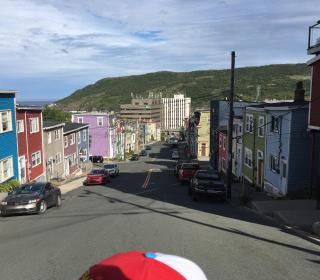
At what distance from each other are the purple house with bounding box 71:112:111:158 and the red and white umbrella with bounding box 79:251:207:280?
76909mm

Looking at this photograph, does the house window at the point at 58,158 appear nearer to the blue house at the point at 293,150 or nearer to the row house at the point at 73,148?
the row house at the point at 73,148

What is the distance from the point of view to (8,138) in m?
30.3

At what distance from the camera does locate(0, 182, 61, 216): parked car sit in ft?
62.4

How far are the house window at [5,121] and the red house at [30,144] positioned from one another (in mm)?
2402

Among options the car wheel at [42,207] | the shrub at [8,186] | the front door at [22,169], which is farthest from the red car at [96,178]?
the car wheel at [42,207]

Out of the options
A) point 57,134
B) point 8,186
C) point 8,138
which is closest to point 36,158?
point 8,138

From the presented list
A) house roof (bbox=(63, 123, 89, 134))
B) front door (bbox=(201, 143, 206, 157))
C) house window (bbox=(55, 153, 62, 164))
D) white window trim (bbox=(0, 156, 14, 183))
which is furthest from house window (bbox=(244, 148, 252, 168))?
front door (bbox=(201, 143, 206, 157))

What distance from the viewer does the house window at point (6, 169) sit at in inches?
1146

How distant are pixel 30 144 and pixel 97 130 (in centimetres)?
4694

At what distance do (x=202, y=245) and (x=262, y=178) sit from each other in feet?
74.3

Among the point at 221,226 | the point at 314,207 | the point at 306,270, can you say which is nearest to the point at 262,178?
the point at 314,207

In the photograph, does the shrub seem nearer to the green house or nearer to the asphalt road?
the asphalt road

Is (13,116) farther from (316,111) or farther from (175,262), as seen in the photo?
(175,262)

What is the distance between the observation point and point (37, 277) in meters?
8.48
